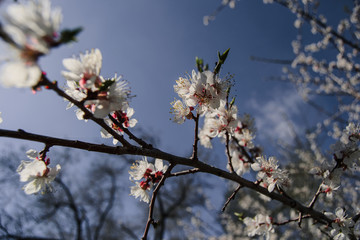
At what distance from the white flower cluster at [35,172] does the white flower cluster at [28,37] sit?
55cm

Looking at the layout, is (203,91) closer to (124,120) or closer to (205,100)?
(205,100)

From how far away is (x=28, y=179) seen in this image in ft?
3.77

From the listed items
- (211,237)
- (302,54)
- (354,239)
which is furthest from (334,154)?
(211,237)

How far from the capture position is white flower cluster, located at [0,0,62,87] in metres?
0.60

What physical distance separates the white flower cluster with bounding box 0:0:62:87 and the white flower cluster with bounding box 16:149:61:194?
55 centimetres

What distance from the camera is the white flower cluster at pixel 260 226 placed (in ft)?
6.47

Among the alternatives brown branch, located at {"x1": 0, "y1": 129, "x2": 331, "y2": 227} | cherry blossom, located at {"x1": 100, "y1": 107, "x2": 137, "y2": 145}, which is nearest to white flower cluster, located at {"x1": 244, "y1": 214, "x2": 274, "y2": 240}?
brown branch, located at {"x1": 0, "y1": 129, "x2": 331, "y2": 227}

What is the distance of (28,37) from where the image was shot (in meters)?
0.64

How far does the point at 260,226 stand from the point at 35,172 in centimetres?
175

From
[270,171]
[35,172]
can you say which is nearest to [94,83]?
[35,172]

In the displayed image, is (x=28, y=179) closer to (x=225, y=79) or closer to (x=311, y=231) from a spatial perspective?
(x=225, y=79)

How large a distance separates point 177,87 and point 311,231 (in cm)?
773

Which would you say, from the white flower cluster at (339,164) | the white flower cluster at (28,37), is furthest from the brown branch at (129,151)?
the white flower cluster at (339,164)

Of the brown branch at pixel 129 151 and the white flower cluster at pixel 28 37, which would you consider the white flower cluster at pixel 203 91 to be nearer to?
the brown branch at pixel 129 151
